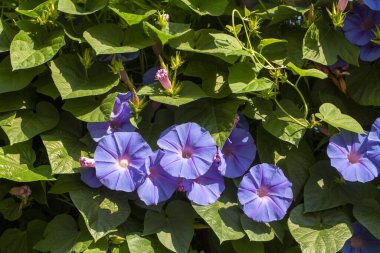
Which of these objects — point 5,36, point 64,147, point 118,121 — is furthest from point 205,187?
point 5,36

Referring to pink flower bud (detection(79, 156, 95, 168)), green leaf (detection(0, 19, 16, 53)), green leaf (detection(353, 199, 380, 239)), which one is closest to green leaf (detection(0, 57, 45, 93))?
green leaf (detection(0, 19, 16, 53))

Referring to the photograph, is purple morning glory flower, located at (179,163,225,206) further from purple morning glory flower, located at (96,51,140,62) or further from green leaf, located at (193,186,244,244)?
purple morning glory flower, located at (96,51,140,62)

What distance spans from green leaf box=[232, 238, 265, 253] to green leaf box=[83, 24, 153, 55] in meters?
0.63

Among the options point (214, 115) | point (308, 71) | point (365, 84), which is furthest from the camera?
point (365, 84)

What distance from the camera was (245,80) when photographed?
5.18 feet

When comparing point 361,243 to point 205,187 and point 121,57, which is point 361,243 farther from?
point 121,57

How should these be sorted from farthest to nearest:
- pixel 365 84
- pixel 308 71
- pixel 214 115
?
pixel 365 84
pixel 214 115
pixel 308 71

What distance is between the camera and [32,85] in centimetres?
175

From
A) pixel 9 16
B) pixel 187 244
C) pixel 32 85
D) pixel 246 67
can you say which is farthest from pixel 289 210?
pixel 9 16

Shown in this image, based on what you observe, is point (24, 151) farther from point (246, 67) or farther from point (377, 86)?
point (377, 86)

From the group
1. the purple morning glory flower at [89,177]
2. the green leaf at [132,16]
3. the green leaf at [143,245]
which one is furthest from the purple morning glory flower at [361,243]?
the green leaf at [132,16]

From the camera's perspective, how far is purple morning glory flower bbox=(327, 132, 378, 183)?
1578 millimetres

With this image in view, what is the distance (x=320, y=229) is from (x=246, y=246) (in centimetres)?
22

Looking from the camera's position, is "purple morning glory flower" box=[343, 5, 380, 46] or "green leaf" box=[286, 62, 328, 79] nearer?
"green leaf" box=[286, 62, 328, 79]
